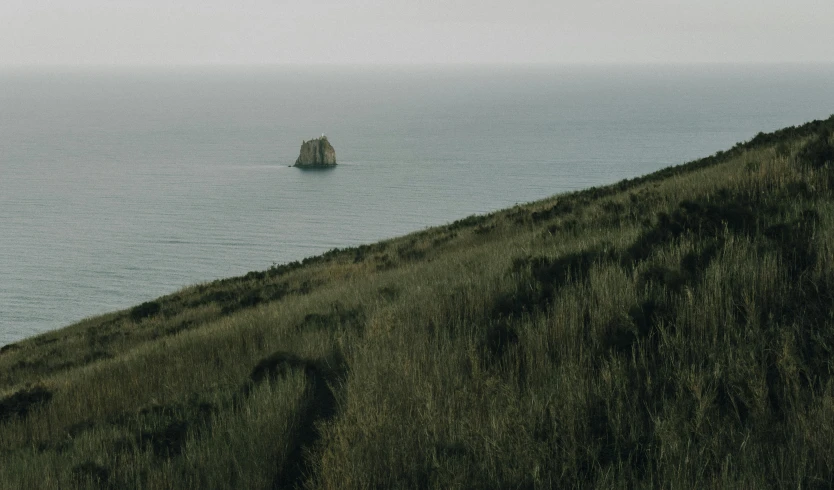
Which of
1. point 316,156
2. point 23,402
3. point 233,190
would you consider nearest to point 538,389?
point 23,402

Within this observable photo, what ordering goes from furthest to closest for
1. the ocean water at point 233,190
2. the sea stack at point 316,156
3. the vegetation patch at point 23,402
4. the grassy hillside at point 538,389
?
the sea stack at point 316,156
the ocean water at point 233,190
the vegetation patch at point 23,402
the grassy hillside at point 538,389

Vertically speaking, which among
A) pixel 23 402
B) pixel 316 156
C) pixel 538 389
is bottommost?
pixel 23 402

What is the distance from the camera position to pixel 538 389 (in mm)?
4965

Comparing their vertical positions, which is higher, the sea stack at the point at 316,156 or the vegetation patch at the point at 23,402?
the sea stack at the point at 316,156

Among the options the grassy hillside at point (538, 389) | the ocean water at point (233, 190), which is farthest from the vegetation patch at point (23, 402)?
the ocean water at point (233, 190)

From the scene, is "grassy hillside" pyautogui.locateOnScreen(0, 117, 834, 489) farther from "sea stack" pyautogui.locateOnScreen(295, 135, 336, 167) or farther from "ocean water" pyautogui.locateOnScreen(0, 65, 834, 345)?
"sea stack" pyautogui.locateOnScreen(295, 135, 336, 167)

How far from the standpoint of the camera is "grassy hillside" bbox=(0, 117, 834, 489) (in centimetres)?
401

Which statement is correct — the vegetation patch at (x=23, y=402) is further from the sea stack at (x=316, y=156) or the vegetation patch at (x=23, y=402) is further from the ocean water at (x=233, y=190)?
the sea stack at (x=316, y=156)

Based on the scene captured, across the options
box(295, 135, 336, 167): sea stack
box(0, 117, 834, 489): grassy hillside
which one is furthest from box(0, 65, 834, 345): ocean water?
box(0, 117, 834, 489): grassy hillside

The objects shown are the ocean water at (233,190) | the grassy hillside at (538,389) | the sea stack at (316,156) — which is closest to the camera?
the grassy hillside at (538,389)

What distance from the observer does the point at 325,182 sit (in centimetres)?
12112

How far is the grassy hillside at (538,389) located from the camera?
401 centimetres

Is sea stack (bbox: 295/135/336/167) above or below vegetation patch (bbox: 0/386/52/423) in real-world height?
above

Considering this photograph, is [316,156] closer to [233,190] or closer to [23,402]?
[233,190]
